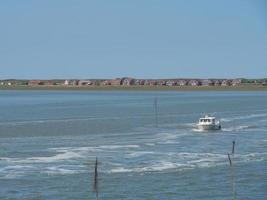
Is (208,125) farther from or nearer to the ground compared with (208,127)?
farther from the ground

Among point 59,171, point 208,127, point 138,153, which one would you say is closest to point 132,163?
point 138,153

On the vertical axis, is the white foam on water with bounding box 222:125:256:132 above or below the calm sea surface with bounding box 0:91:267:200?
below

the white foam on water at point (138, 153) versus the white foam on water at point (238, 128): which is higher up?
the white foam on water at point (138, 153)

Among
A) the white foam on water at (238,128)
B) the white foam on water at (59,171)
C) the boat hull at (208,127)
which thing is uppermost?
the white foam on water at (59,171)

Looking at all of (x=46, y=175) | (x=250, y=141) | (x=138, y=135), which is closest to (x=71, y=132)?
(x=138, y=135)

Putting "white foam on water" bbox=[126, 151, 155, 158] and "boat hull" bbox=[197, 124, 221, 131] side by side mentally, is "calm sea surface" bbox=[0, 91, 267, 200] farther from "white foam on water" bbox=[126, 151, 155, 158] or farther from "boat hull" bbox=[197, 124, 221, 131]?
"boat hull" bbox=[197, 124, 221, 131]

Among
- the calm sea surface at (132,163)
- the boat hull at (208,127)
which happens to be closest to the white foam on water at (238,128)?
the calm sea surface at (132,163)

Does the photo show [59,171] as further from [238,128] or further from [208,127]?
[238,128]

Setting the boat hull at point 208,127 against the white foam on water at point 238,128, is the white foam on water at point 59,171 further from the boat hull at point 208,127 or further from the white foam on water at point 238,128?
the white foam on water at point 238,128

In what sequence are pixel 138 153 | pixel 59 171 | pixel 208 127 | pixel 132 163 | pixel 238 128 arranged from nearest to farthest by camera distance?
1. pixel 59 171
2. pixel 132 163
3. pixel 138 153
4. pixel 208 127
5. pixel 238 128

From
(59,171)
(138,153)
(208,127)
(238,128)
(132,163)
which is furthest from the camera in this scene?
(238,128)

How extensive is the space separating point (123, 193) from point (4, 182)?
5.75 metres

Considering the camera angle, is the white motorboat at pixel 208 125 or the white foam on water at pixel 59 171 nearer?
the white foam on water at pixel 59 171

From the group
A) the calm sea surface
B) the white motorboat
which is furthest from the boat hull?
the calm sea surface
